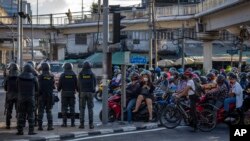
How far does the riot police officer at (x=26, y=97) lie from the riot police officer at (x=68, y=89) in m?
1.69

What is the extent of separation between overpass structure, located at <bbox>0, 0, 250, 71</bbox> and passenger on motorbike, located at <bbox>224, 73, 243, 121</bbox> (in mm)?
14387

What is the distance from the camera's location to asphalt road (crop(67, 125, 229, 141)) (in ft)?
46.0

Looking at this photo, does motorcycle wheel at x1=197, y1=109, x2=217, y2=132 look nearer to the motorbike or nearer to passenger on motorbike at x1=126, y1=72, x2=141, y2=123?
the motorbike

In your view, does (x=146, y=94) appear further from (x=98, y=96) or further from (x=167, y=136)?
(x=98, y=96)

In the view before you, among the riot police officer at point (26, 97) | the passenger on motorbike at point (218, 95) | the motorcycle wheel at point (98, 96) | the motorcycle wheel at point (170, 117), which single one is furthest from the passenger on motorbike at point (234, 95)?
the motorcycle wheel at point (98, 96)

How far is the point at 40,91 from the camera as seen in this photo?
15203mm

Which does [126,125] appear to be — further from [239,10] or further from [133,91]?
[239,10]

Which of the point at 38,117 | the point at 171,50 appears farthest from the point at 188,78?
the point at 171,50

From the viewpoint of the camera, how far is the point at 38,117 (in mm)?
15133

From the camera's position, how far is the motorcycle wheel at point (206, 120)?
1573 centimetres

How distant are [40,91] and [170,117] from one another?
13.1 ft

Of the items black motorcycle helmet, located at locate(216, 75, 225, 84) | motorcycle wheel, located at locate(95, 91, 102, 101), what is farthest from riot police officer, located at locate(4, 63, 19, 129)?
motorcycle wheel, located at locate(95, 91, 102, 101)

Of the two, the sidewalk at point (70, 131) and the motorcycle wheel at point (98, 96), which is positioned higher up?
the motorcycle wheel at point (98, 96)

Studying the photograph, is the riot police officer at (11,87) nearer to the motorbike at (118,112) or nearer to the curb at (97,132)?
the curb at (97,132)
